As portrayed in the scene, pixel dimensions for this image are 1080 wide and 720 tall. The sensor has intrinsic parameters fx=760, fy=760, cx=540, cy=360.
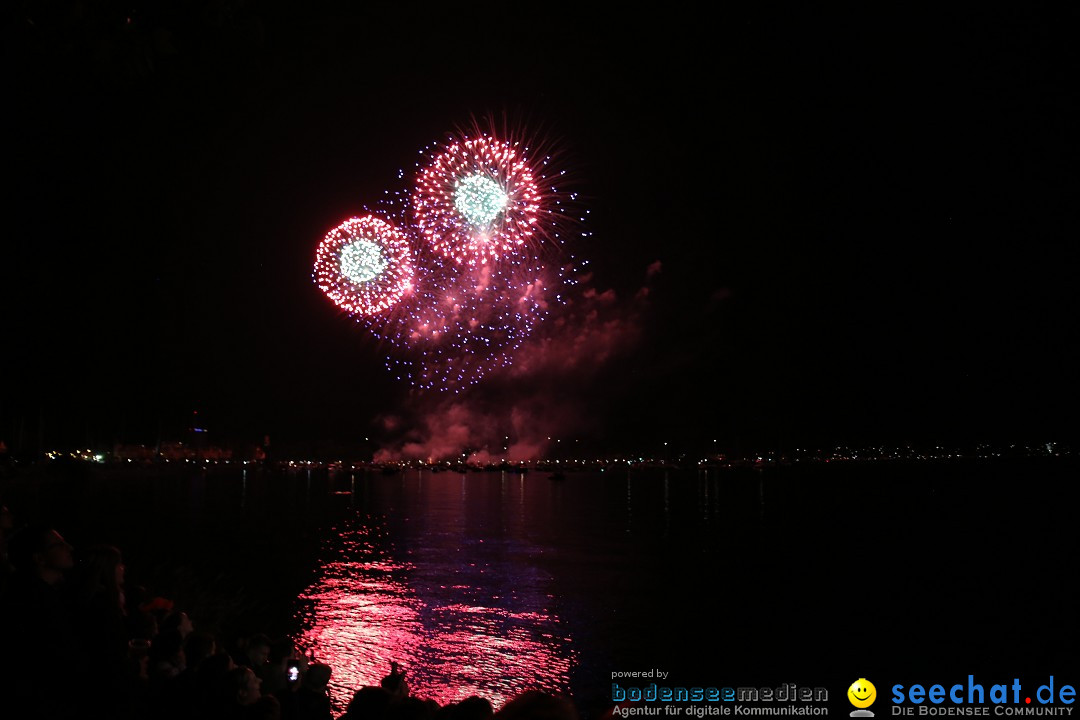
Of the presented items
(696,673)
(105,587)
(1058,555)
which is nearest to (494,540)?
(696,673)

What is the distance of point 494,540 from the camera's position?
43.9 m

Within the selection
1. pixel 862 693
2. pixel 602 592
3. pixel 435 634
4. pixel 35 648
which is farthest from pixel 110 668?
pixel 602 592

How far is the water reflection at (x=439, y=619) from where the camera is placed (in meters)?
16.4

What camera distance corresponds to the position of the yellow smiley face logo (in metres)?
16.2

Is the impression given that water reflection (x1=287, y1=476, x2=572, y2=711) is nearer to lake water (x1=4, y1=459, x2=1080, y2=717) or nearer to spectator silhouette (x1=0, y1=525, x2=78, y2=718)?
lake water (x1=4, y1=459, x2=1080, y2=717)

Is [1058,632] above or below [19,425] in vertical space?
below

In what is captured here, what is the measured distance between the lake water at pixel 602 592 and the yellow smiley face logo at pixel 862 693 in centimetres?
65

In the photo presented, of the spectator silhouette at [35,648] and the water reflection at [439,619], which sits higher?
the spectator silhouette at [35,648]

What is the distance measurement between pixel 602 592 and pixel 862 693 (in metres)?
11.6

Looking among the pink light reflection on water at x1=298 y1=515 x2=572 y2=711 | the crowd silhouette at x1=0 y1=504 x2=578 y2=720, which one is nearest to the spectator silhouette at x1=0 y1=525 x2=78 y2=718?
the crowd silhouette at x1=0 y1=504 x2=578 y2=720

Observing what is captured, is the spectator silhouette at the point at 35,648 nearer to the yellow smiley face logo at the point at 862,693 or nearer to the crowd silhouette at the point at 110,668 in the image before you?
the crowd silhouette at the point at 110,668

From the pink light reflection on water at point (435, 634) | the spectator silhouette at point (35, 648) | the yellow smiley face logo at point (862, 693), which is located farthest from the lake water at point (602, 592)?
the spectator silhouette at point (35, 648)

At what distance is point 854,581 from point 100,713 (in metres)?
33.2

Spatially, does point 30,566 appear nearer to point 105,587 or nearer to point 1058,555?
point 105,587
